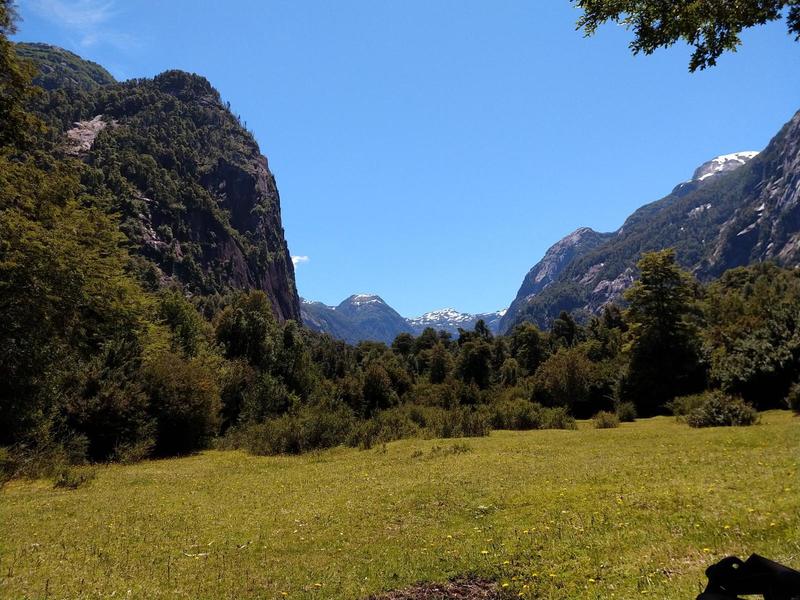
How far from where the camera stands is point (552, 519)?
34.9 feet

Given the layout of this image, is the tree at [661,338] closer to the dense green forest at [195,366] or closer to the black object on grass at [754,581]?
the dense green forest at [195,366]

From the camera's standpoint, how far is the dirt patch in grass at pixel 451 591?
7.62 meters

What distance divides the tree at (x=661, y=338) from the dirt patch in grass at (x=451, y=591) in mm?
47407

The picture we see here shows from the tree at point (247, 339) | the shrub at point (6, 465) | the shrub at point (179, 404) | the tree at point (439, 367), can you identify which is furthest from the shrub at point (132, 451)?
the tree at point (439, 367)

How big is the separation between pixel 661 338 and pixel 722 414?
26008mm

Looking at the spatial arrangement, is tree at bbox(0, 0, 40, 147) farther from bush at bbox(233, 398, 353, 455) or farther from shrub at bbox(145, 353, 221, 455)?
bush at bbox(233, 398, 353, 455)

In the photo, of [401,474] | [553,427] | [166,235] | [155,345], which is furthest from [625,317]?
[166,235]

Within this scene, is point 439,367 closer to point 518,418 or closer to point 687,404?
point 518,418

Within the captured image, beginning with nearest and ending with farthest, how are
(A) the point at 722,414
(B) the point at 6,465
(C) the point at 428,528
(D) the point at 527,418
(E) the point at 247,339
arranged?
(C) the point at 428,528 < (B) the point at 6,465 < (A) the point at 722,414 < (D) the point at 527,418 < (E) the point at 247,339

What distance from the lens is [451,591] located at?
7.86 meters

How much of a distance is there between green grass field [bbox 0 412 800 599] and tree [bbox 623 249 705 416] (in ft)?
106

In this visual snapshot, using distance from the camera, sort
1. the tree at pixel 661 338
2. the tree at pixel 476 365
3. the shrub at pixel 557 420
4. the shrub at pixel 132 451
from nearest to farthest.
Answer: the shrub at pixel 132 451 → the shrub at pixel 557 420 → the tree at pixel 661 338 → the tree at pixel 476 365

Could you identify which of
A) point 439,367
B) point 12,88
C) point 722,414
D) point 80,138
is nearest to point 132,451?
point 12,88

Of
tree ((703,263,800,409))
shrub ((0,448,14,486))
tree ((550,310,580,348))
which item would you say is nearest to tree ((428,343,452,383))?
tree ((550,310,580,348))
